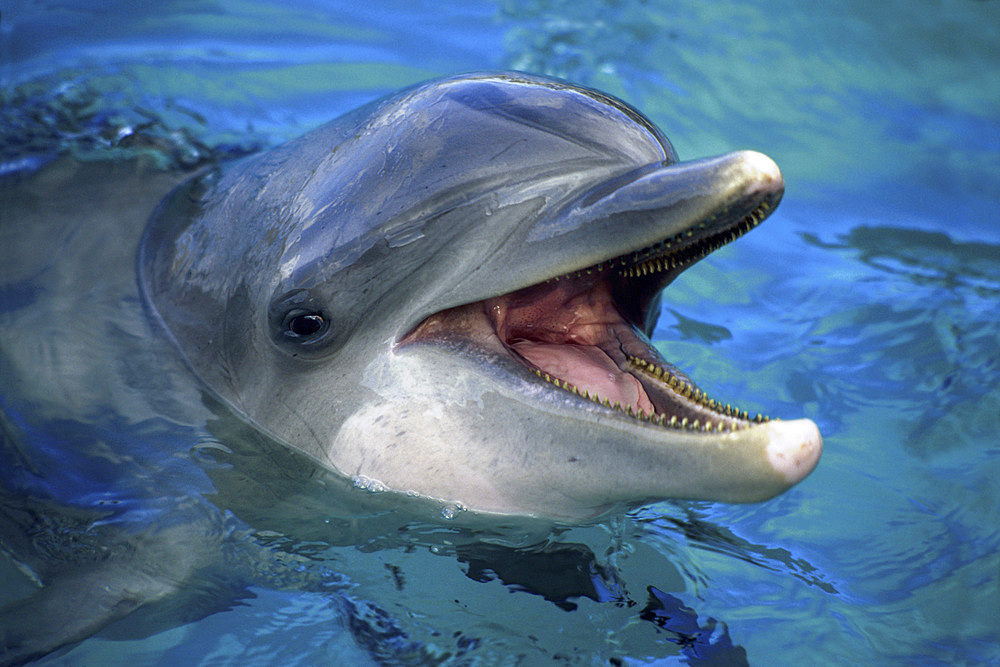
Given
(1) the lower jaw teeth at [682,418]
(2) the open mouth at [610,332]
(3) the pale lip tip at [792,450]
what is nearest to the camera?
(3) the pale lip tip at [792,450]

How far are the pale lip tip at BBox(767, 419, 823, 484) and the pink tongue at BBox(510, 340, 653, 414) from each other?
0.63 m

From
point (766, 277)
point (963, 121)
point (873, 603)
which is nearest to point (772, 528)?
point (873, 603)

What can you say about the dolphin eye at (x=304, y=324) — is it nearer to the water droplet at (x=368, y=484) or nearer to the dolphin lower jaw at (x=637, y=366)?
the dolphin lower jaw at (x=637, y=366)

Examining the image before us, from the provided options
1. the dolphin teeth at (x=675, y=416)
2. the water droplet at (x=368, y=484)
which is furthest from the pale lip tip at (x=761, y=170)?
the water droplet at (x=368, y=484)

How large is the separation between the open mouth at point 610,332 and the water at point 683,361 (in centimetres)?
73

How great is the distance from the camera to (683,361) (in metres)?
6.13

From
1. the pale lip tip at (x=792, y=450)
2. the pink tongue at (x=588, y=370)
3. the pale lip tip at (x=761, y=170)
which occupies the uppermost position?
the pale lip tip at (x=761, y=170)

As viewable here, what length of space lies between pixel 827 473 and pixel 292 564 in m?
2.87

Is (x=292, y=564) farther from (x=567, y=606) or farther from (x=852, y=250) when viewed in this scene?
(x=852, y=250)

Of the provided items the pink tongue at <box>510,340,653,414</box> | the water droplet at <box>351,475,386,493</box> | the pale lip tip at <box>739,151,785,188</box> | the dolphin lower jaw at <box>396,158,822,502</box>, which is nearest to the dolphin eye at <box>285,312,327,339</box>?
the dolphin lower jaw at <box>396,158,822,502</box>

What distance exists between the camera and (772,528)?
483 centimetres

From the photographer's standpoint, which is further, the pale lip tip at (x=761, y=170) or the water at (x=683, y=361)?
the water at (x=683, y=361)

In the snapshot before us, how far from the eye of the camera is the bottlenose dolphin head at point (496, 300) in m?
3.37

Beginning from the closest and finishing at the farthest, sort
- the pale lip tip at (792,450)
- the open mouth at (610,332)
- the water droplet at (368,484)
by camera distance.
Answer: the pale lip tip at (792,450) < the open mouth at (610,332) < the water droplet at (368,484)
